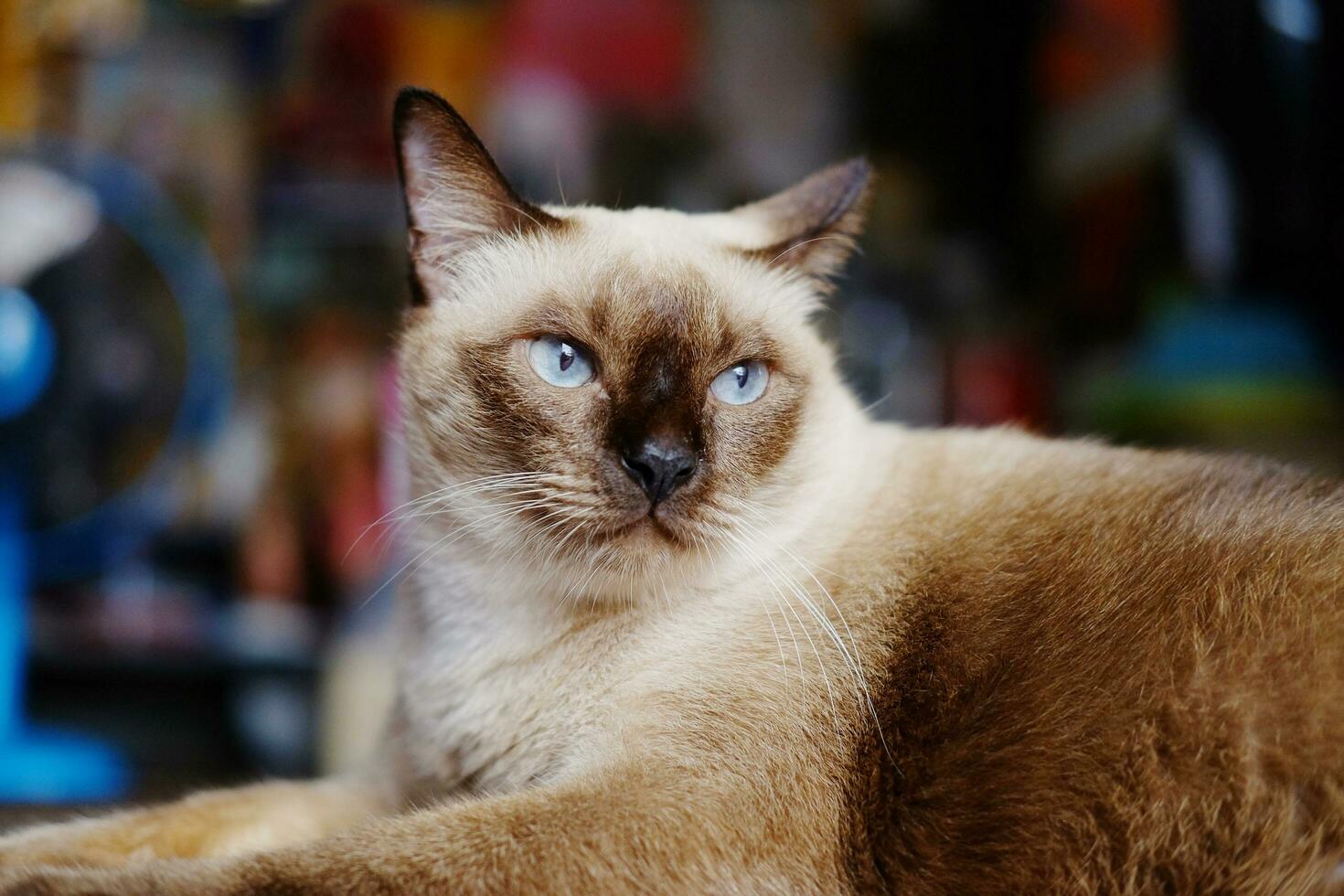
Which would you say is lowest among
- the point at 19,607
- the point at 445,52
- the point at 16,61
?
the point at 19,607

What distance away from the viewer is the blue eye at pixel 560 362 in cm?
141

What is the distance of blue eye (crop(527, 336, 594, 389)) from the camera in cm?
141

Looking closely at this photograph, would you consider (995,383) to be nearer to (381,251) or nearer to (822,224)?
(381,251)

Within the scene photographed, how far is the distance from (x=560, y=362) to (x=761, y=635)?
44 centimetres

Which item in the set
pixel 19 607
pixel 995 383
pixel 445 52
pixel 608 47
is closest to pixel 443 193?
pixel 19 607

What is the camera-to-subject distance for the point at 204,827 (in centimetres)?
140

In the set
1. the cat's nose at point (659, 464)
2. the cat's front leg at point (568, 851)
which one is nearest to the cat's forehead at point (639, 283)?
the cat's nose at point (659, 464)

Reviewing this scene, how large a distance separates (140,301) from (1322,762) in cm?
306

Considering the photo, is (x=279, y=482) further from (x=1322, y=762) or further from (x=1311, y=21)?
(x=1322, y=762)

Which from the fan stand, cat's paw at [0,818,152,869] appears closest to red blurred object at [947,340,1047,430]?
the fan stand

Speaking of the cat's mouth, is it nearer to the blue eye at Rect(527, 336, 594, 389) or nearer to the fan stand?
the blue eye at Rect(527, 336, 594, 389)

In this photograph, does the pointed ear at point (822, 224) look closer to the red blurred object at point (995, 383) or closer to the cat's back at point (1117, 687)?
the cat's back at point (1117, 687)

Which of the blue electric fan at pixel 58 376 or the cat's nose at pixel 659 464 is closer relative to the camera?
the cat's nose at pixel 659 464

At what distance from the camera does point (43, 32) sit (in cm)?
379
